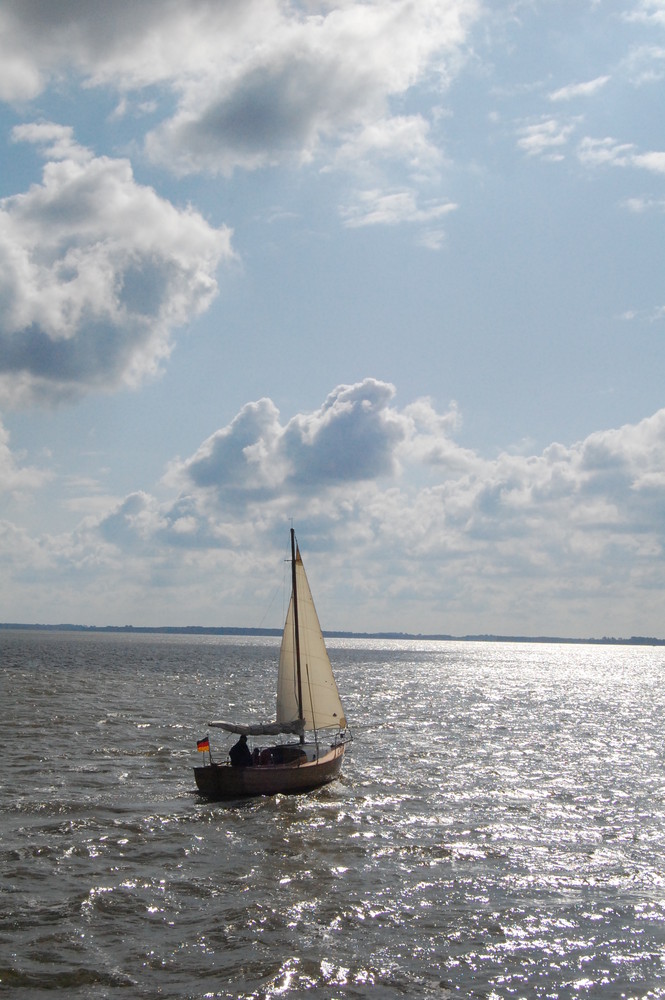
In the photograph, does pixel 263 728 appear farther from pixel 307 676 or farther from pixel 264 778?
pixel 307 676

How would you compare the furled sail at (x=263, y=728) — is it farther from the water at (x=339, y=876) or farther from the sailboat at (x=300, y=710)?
the water at (x=339, y=876)

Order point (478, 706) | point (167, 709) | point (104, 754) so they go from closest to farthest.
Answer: point (104, 754) < point (167, 709) < point (478, 706)

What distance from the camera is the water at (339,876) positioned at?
696 inches

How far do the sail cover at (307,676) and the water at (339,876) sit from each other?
3.61 meters

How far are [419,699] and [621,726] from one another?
2510 centimetres

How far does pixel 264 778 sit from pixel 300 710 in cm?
563

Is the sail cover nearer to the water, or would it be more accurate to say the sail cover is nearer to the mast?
the mast

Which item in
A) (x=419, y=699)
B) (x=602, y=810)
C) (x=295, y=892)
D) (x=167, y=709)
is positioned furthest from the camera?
(x=419, y=699)

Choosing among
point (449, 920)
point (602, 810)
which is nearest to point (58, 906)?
point (449, 920)

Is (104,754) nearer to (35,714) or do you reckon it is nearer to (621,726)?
(35,714)

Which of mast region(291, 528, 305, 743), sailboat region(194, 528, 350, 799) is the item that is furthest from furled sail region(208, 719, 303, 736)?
mast region(291, 528, 305, 743)

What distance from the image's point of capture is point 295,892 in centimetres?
2281

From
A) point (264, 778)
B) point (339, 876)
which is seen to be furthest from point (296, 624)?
point (339, 876)

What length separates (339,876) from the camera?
24391mm
